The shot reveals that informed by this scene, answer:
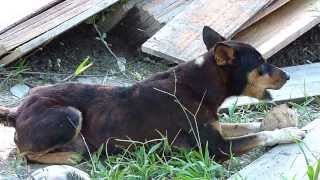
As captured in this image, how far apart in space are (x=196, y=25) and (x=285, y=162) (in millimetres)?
2060

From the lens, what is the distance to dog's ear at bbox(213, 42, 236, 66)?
532 centimetres

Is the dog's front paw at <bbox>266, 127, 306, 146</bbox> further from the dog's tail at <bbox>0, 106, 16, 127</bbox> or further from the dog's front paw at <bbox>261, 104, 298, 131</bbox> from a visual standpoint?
the dog's tail at <bbox>0, 106, 16, 127</bbox>

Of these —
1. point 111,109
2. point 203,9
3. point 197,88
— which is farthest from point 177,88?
point 203,9

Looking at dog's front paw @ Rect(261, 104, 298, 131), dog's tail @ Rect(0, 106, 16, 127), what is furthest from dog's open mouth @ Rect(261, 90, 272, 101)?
dog's tail @ Rect(0, 106, 16, 127)

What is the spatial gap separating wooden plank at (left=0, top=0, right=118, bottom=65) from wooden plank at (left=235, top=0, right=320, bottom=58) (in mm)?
1216

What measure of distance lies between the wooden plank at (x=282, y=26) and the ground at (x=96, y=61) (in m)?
0.32

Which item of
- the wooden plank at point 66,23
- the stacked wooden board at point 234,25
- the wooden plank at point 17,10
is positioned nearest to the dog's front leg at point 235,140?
the stacked wooden board at point 234,25

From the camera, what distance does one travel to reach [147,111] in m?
5.36

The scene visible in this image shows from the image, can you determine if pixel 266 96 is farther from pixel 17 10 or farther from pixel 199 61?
pixel 17 10

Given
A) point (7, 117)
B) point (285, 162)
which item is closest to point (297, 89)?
point (285, 162)

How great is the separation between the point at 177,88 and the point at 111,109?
0.47m

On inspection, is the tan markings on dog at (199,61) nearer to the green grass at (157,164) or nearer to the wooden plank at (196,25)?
the green grass at (157,164)

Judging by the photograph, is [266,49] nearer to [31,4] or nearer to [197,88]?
[197,88]

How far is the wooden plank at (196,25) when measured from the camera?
6.45 meters
